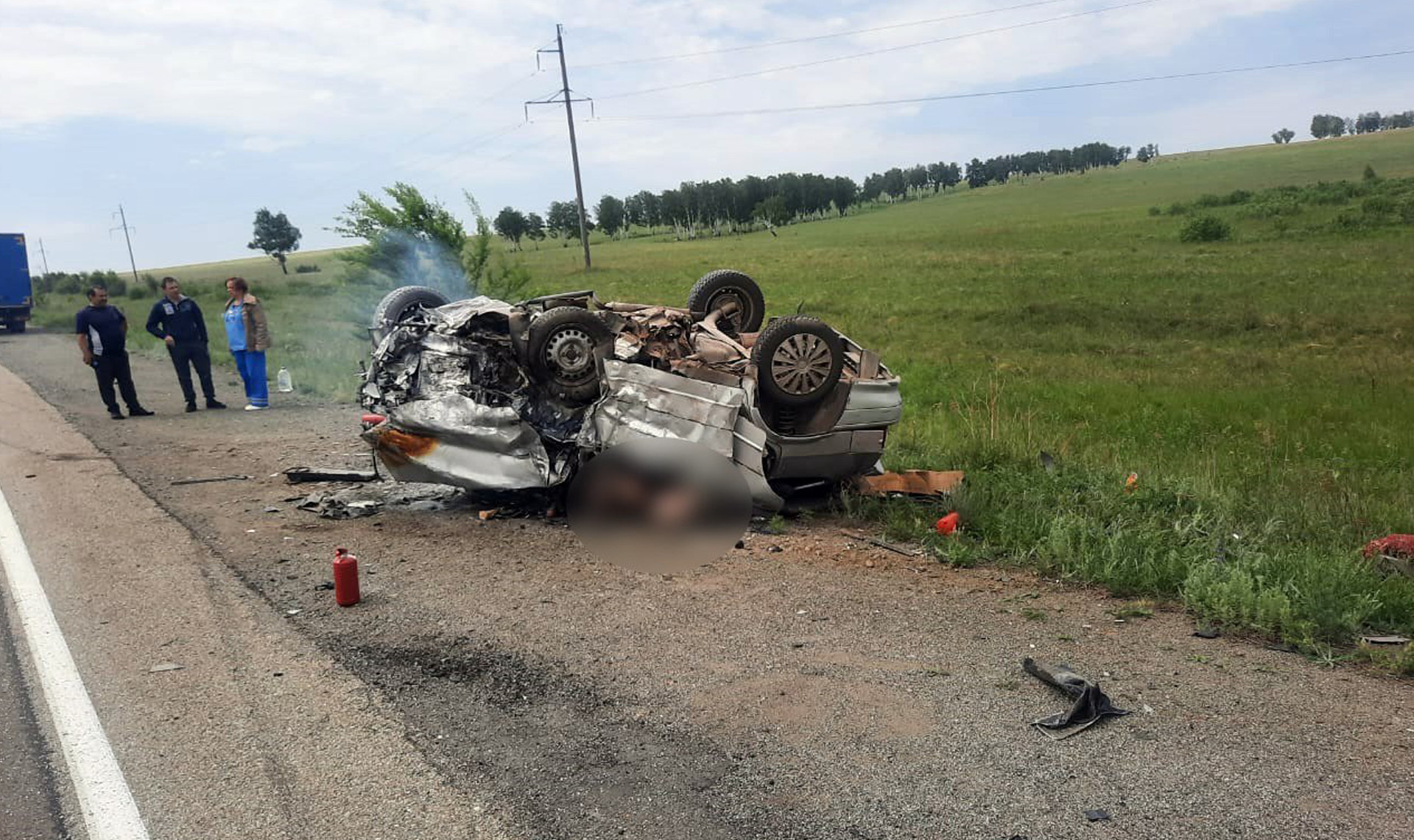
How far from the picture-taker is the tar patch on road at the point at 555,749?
303 cm

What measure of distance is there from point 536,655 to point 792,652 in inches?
45.1

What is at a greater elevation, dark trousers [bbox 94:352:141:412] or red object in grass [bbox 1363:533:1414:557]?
dark trousers [bbox 94:352:141:412]

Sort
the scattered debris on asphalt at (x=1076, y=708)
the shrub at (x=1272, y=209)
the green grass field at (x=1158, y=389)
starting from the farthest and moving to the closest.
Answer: the shrub at (x=1272, y=209) → the green grass field at (x=1158, y=389) → the scattered debris on asphalt at (x=1076, y=708)

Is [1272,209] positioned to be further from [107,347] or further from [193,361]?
[107,347]

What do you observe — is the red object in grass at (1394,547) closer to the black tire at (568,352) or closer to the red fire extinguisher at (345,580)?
the black tire at (568,352)

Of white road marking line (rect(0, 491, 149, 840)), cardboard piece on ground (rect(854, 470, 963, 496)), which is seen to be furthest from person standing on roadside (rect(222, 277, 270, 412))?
cardboard piece on ground (rect(854, 470, 963, 496))

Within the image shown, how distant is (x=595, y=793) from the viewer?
3189 millimetres

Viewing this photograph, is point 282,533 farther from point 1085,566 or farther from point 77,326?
point 77,326

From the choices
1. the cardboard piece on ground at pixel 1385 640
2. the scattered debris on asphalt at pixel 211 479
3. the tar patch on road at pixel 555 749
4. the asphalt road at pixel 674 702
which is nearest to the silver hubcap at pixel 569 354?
the asphalt road at pixel 674 702

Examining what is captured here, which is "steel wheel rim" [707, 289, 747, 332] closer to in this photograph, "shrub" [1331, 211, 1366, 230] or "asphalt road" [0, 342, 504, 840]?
"asphalt road" [0, 342, 504, 840]

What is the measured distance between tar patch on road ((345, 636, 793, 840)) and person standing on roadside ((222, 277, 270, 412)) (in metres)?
8.90

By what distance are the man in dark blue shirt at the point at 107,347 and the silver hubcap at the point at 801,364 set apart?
9.07 meters

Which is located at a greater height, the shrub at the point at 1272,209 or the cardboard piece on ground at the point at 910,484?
the shrub at the point at 1272,209

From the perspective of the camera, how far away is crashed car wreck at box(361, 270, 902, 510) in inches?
244
